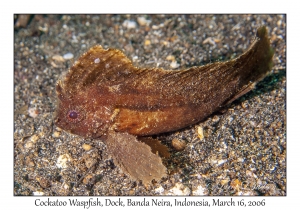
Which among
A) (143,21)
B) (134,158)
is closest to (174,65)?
(143,21)

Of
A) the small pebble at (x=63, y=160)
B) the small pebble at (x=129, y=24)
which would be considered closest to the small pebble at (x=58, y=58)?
the small pebble at (x=129, y=24)

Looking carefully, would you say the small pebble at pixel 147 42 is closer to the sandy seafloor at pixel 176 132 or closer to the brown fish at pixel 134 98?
the sandy seafloor at pixel 176 132

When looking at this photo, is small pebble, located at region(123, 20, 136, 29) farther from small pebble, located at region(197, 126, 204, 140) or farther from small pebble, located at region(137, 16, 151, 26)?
small pebble, located at region(197, 126, 204, 140)

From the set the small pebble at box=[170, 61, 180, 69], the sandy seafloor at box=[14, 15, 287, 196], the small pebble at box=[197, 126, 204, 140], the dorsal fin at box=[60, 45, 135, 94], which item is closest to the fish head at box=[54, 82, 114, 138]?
the dorsal fin at box=[60, 45, 135, 94]

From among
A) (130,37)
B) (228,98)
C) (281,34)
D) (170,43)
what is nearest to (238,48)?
(281,34)

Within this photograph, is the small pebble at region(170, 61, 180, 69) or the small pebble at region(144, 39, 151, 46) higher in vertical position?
the small pebble at region(144, 39, 151, 46)

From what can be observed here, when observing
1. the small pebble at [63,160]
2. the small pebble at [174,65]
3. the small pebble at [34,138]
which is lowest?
the small pebble at [63,160]

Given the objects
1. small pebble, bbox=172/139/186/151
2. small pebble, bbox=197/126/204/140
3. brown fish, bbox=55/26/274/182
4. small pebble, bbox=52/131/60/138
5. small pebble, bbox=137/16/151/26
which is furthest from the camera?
small pebble, bbox=137/16/151/26
